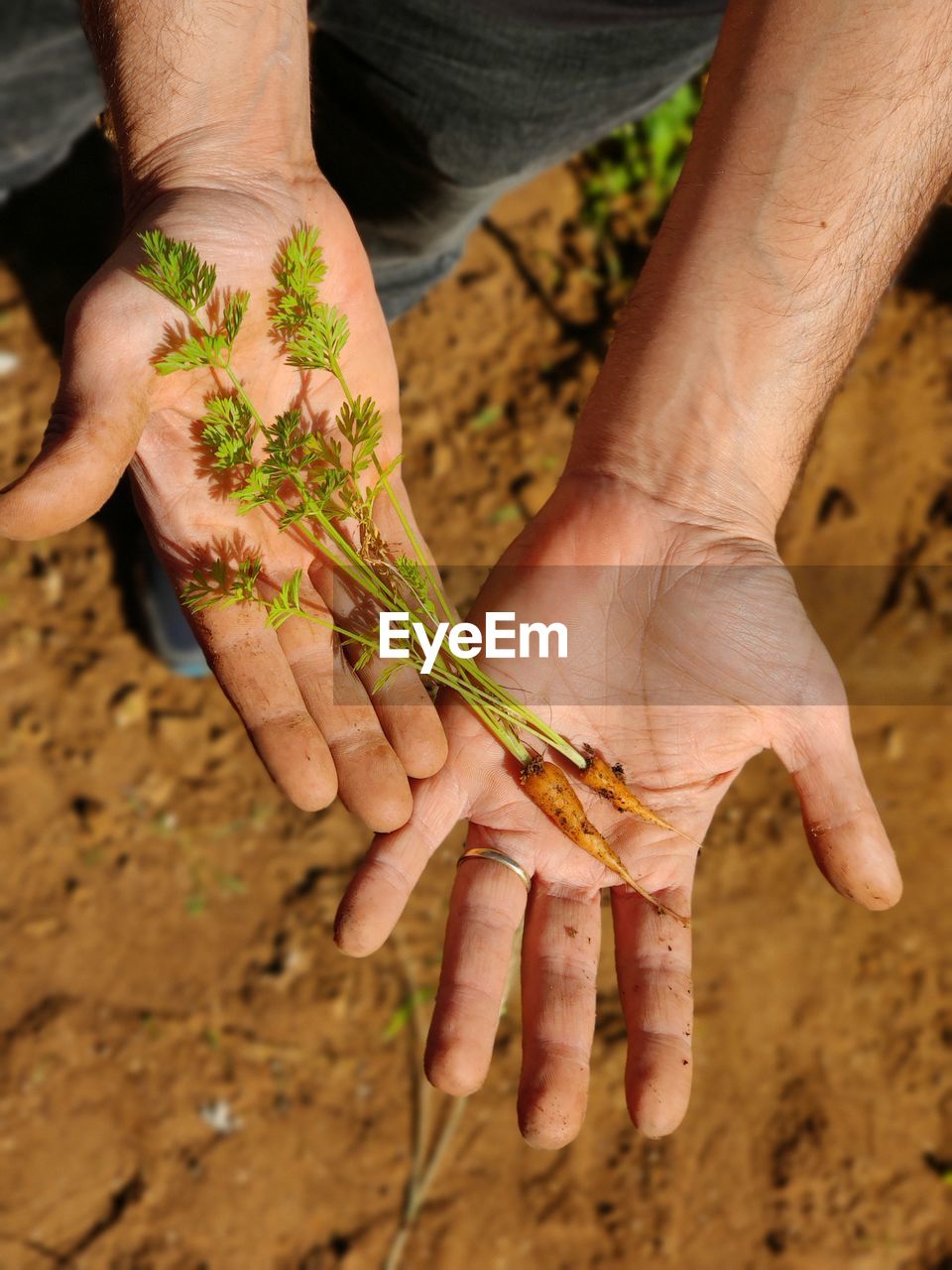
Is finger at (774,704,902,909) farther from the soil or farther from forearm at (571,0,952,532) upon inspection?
the soil

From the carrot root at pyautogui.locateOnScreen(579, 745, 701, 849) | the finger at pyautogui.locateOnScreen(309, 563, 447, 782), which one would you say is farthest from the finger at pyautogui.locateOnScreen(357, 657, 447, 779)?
the carrot root at pyautogui.locateOnScreen(579, 745, 701, 849)

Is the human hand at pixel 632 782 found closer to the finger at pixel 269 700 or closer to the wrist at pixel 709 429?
the wrist at pixel 709 429

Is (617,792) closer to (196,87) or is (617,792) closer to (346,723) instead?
(346,723)

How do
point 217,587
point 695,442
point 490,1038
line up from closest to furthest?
point 490,1038, point 217,587, point 695,442

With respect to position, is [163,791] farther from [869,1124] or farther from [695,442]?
[869,1124]

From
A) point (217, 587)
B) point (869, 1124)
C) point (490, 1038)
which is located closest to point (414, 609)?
point (217, 587)

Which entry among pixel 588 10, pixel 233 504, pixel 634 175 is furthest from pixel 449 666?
pixel 634 175
